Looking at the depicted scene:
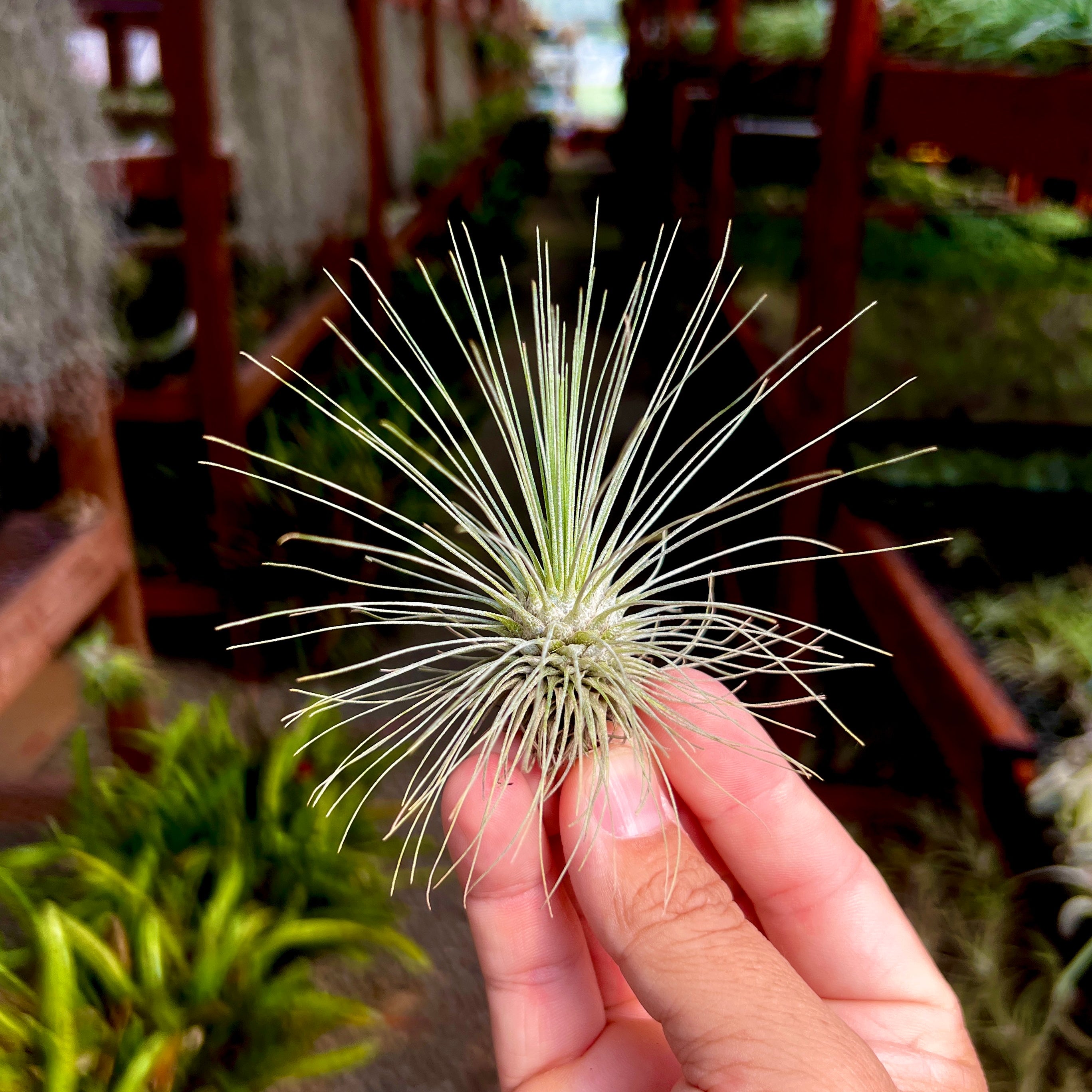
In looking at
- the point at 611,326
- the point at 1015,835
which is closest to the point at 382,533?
the point at 1015,835

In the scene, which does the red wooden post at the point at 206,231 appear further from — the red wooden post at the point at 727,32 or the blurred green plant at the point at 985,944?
the blurred green plant at the point at 985,944

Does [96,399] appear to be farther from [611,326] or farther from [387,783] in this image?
[611,326]

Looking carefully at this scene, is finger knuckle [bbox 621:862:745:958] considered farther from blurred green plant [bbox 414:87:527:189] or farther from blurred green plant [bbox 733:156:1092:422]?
blurred green plant [bbox 414:87:527:189]

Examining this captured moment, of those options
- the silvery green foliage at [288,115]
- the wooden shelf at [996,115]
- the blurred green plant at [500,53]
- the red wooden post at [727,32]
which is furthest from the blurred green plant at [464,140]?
the wooden shelf at [996,115]

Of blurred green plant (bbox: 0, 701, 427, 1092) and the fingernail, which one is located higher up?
the fingernail

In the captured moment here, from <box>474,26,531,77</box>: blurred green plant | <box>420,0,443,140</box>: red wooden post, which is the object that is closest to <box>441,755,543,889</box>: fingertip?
<box>420,0,443,140</box>: red wooden post

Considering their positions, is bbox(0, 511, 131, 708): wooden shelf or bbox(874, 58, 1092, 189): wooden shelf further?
bbox(0, 511, 131, 708): wooden shelf

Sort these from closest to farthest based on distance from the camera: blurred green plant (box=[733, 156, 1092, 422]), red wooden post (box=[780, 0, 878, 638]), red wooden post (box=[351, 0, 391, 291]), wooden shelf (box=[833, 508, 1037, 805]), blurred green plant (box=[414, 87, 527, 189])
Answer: wooden shelf (box=[833, 508, 1037, 805]), red wooden post (box=[780, 0, 878, 638]), blurred green plant (box=[733, 156, 1092, 422]), red wooden post (box=[351, 0, 391, 291]), blurred green plant (box=[414, 87, 527, 189])
